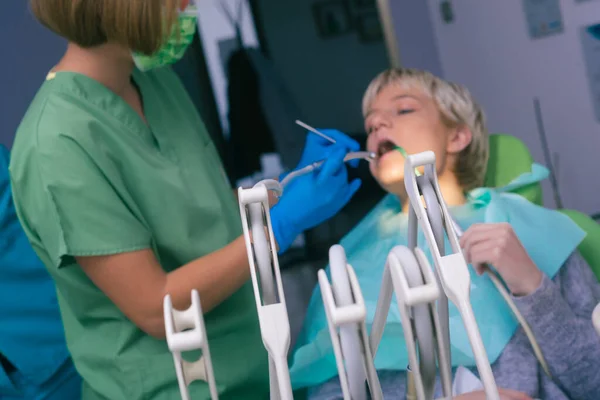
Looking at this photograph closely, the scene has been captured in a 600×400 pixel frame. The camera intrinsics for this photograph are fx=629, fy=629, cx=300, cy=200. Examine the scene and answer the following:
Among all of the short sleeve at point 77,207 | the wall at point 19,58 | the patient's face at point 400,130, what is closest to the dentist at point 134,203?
the short sleeve at point 77,207

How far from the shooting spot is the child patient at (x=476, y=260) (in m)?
1.14

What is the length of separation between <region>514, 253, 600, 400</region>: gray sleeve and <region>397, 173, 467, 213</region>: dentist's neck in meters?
0.41

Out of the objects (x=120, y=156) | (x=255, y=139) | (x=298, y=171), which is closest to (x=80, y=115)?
(x=120, y=156)

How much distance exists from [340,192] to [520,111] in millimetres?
967

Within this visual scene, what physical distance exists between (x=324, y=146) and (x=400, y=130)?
277 millimetres

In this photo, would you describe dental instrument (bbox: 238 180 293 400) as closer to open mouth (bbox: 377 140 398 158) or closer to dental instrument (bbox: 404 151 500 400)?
dental instrument (bbox: 404 151 500 400)

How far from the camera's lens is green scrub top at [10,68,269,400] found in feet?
3.48

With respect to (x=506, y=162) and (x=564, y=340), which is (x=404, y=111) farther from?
(x=564, y=340)

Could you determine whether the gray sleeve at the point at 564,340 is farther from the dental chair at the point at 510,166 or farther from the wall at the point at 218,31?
the wall at the point at 218,31

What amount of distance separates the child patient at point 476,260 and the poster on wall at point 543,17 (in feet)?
1.39

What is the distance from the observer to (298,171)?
117 centimetres

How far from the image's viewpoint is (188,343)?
656mm

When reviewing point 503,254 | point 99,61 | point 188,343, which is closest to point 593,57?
point 503,254

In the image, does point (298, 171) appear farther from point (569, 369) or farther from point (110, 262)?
point (569, 369)
